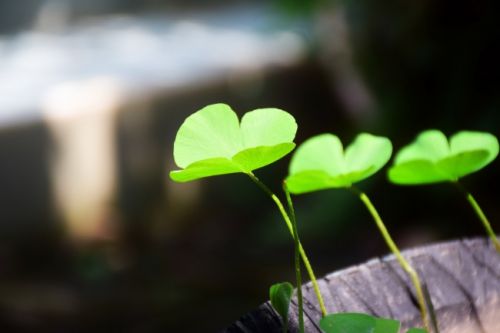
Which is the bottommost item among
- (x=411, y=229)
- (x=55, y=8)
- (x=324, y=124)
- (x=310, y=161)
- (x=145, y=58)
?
(x=411, y=229)

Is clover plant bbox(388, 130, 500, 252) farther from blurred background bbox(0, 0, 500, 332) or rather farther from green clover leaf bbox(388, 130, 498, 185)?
blurred background bbox(0, 0, 500, 332)

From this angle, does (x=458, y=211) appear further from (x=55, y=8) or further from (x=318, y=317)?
(x=55, y=8)

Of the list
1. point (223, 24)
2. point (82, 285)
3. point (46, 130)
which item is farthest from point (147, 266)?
point (223, 24)

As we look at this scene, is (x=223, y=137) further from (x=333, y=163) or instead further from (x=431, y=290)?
(x=431, y=290)

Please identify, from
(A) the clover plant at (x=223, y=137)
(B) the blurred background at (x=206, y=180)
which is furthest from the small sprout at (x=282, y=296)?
(B) the blurred background at (x=206, y=180)

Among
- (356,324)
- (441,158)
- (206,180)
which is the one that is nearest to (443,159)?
(441,158)

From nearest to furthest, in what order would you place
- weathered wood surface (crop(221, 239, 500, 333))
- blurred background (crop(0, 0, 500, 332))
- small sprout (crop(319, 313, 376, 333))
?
small sprout (crop(319, 313, 376, 333)), weathered wood surface (crop(221, 239, 500, 333)), blurred background (crop(0, 0, 500, 332))

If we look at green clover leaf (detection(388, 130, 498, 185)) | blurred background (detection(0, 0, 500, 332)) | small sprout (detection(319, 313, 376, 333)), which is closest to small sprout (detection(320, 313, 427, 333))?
small sprout (detection(319, 313, 376, 333))
